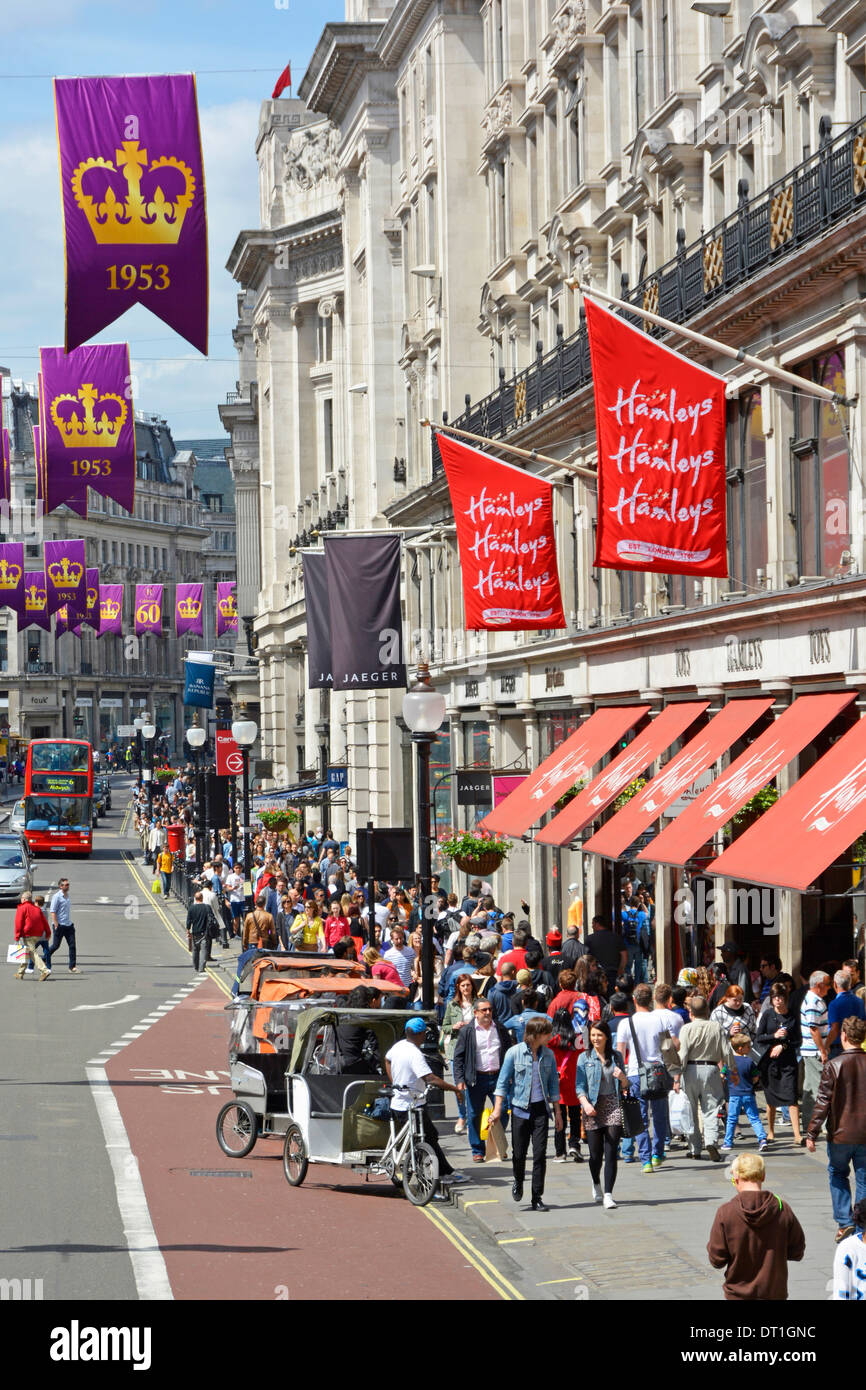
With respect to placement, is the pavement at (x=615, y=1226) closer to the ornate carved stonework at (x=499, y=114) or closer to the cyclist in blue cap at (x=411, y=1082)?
the cyclist in blue cap at (x=411, y=1082)

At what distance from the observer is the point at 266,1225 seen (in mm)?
15133

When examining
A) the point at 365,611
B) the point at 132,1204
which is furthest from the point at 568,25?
the point at 132,1204

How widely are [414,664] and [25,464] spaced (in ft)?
397

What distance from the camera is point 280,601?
7994 cm

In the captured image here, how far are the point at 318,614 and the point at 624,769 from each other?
16.0 metres

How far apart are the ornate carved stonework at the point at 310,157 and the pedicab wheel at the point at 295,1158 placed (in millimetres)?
57188

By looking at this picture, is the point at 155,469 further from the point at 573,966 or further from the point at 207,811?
the point at 573,966

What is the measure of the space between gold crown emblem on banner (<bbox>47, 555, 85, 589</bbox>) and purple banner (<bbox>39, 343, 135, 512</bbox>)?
46.2m

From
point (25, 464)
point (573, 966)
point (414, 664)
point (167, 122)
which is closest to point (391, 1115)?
point (573, 966)

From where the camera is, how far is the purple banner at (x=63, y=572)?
8000 centimetres

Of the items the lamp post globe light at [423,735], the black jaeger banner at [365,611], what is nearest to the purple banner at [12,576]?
the black jaeger banner at [365,611]

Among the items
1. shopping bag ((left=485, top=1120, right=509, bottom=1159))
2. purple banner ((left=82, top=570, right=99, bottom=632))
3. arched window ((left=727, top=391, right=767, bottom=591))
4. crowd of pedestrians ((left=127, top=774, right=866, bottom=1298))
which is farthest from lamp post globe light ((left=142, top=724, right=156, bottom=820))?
shopping bag ((left=485, top=1120, right=509, bottom=1159))
